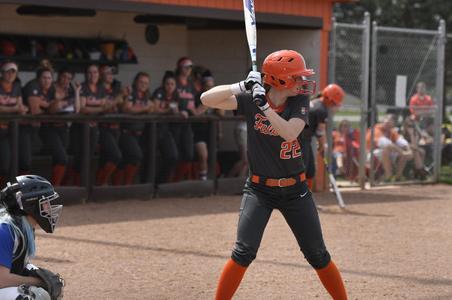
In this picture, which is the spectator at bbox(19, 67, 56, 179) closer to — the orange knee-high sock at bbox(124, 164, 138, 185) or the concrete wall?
the orange knee-high sock at bbox(124, 164, 138, 185)

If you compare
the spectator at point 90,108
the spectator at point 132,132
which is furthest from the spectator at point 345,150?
the spectator at point 90,108

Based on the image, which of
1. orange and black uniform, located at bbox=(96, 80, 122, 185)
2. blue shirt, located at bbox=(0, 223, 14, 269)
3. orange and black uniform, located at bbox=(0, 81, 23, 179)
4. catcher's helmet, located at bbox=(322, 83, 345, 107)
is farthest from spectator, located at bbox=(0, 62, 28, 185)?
blue shirt, located at bbox=(0, 223, 14, 269)

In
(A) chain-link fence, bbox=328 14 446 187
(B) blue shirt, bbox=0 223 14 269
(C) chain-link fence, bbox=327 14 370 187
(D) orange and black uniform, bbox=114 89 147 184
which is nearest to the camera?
(B) blue shirt, bbox=0 223 14 269

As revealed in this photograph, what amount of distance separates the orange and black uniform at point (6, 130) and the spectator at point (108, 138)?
1.23m

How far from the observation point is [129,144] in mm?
12328

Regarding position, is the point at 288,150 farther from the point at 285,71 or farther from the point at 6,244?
the point at 6,244

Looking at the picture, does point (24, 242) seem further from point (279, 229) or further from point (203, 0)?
point (203, 0)

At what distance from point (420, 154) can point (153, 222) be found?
22.5ft

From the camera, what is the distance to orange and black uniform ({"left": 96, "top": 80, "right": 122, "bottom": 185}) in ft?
39.7

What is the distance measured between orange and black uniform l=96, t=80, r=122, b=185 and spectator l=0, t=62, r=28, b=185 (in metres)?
1.16

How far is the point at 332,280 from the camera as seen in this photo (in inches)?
235

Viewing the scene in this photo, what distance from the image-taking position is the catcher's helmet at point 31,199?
15.2 ft

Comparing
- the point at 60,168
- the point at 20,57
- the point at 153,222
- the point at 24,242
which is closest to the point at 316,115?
the point at 153,222

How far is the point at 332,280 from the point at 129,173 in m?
6.75
